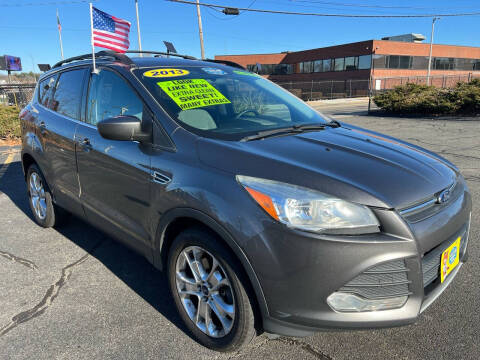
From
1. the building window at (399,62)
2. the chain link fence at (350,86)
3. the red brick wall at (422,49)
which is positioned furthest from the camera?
the building window at (399,62)

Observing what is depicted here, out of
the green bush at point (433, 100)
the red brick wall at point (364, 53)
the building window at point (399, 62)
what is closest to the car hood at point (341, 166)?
the green bush at point (433, 100)

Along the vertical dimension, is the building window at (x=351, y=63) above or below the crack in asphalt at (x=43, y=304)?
above

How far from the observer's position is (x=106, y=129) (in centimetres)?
242

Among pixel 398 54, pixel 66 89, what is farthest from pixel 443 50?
pixel 66 89

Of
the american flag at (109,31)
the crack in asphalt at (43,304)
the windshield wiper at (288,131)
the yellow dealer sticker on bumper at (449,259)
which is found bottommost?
the crack in asphalt at (43,304)

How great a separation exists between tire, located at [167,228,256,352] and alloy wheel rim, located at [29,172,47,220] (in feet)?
8.37

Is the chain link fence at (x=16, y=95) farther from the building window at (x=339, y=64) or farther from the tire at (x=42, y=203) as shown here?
the building window at (x=339, y=64)

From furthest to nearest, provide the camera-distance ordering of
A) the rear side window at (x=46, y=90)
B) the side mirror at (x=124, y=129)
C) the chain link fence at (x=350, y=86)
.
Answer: the chain link fence at (x=350, y=86) → the rear side window at (x=46, y=90) → the side mirror at (x=124, y=129)

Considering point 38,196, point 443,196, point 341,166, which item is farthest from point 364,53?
point 341,166

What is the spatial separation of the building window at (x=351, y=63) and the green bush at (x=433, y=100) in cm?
2575

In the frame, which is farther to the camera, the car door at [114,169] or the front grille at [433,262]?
the car door at [114,169]

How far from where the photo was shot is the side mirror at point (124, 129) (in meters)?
2.38

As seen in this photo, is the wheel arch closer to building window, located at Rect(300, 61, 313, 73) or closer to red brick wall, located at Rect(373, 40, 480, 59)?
red brick wall, located at Rect(373, 40, 480, 59)

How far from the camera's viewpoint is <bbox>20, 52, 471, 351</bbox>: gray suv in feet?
5.86
